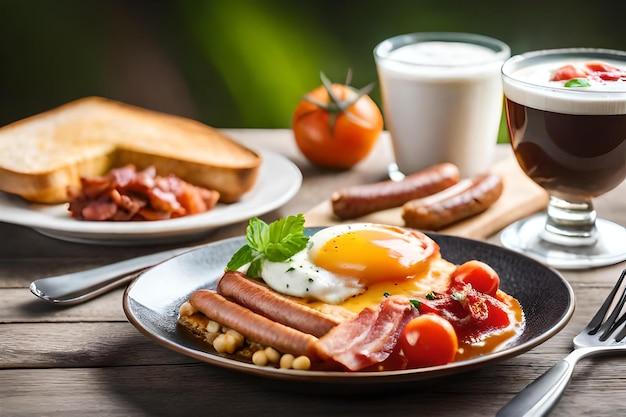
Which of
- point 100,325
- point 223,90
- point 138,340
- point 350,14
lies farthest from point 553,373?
point 223,90

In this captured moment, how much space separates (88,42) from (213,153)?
2.84m

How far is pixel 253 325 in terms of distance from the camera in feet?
7.56

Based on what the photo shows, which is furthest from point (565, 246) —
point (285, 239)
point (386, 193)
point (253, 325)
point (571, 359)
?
point (253, 325)

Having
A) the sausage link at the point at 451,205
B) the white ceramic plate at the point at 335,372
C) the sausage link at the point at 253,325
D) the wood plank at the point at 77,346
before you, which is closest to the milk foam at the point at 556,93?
the sausage link at the point at 451,205

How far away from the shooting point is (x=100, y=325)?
274 cm

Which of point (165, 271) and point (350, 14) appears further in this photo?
point (350, 14)

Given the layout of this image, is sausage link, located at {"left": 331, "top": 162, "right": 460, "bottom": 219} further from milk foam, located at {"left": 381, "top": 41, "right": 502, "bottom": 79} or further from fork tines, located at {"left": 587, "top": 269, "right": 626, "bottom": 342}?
fork tines, located at {"left": 587, "top": 269, "right": 626, "bottom": 342}

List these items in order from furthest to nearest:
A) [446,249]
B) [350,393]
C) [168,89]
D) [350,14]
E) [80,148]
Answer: [168,89]
[350,14]
[80,148]
[446,249]
[350,393]

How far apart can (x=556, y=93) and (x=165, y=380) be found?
68.2 inches

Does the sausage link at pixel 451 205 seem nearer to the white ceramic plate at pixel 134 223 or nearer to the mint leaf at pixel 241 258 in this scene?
the white ceramic plate at pixel 134 223

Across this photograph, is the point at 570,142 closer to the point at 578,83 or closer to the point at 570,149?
the point at 570,149

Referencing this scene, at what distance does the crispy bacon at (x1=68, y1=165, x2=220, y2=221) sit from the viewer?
354cm

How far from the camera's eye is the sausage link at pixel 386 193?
12.1ft

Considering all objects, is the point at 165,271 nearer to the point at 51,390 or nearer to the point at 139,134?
the point at 51,390
